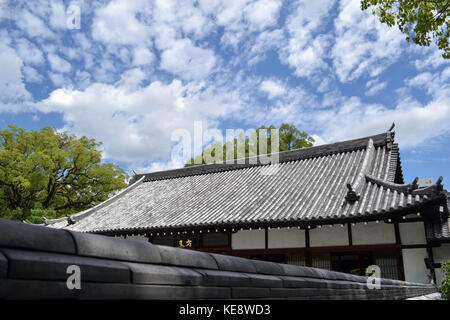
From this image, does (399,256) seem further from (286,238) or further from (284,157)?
(284,157)

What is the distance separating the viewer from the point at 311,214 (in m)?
12.4

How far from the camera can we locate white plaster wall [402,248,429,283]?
11156 mm

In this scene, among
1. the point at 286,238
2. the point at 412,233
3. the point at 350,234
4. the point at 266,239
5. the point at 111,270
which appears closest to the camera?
the point at 111,270

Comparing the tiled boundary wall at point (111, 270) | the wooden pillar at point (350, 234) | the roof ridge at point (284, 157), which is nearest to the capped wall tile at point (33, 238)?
the tiled boundary wall at point (111, 270)

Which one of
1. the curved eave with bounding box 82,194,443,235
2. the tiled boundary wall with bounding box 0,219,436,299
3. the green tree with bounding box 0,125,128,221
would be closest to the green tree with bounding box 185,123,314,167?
the green tree with bounding box 0,125,128,221

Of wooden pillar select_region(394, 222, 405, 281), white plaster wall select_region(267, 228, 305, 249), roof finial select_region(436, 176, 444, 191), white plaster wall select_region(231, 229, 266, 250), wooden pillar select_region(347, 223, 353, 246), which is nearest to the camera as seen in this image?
roof finial select_region(436, 176, 444, 191)

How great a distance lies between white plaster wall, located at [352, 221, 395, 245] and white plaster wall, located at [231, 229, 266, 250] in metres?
3.31

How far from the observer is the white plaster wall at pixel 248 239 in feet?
44.4

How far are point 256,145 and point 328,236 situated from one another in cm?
2410

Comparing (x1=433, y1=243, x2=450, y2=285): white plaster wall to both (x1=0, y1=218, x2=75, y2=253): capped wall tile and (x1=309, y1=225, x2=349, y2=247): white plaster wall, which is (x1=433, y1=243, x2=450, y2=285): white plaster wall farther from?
(x1=0, y1=218, x2=75, y2=253): capped wall tile

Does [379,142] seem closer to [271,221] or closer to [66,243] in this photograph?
[271,221]

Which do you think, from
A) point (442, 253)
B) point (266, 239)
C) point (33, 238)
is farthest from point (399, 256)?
point (33, 238)

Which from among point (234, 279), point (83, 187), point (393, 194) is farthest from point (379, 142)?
point (83, 187)
